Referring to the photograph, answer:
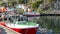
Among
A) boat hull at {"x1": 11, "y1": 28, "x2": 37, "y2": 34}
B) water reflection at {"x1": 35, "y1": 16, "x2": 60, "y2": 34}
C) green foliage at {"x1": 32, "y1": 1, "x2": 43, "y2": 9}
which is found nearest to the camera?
boat hull at {"x1": 11, "y1": 28, "x2": 37, "y2": 34}

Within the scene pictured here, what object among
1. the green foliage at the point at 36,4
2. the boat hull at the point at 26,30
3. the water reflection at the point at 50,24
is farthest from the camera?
the green foliage at the point at 36,4

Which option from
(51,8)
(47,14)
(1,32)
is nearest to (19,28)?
(1,32)

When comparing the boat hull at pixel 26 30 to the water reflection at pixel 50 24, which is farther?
the water reflection at pixel 50 24

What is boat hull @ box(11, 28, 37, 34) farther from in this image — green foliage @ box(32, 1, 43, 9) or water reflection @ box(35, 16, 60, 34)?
green foliage @ box(32, 1, 43, 9)

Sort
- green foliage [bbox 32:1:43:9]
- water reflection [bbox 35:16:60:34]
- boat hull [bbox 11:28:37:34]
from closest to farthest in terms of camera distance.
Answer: boat hull [bbox 11:28:37:34], water reflection [bbox 35:16:60:34], green foliage [bbox 32:1:43:9]

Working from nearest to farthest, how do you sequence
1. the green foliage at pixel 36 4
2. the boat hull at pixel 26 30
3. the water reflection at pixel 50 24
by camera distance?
1. the boat hull at pixel 26 30
2. the water reflection at pixel 50 24
3. the green foliage at pixel 36 4

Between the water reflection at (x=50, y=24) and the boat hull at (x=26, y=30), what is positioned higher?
the boat hull at (x=26, y=30)

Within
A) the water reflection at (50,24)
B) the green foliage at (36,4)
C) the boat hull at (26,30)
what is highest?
the boat hull at (26,30)

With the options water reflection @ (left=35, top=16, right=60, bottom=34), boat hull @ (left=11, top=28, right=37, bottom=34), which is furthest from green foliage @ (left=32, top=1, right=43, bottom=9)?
boat hull @ (left=11, top=28, right=37, bottom=34)

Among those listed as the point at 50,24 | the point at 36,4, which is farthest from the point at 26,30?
the point at 36,4

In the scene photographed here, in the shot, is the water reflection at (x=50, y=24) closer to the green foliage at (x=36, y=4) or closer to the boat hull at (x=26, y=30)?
the boat hull at (x=26, y=30)

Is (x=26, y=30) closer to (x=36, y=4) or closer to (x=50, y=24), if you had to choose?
(x=50, y=24)

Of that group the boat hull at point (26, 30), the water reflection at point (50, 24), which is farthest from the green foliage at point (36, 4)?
the boat hull at point (26, 30)

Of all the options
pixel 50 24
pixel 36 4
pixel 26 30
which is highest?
pixel 26 30
